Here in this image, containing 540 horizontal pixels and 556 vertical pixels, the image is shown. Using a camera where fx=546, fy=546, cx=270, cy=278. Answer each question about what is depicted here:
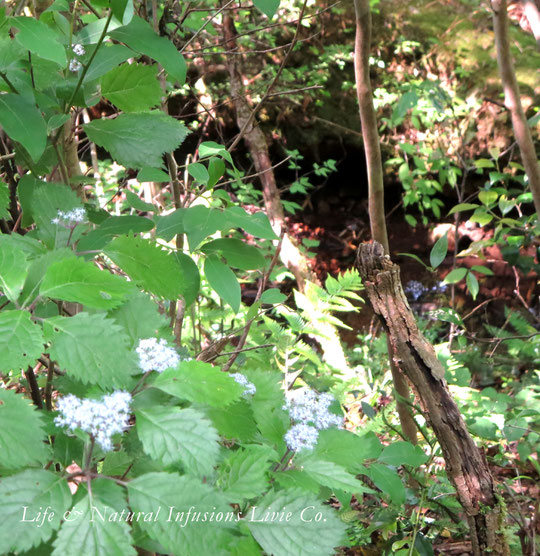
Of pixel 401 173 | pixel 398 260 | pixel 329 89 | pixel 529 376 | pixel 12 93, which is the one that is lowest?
pixel 529 376

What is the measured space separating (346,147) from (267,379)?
5792 mm

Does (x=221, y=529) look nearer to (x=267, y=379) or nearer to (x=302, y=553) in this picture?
(x=302, y=553)

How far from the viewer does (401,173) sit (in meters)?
5.24

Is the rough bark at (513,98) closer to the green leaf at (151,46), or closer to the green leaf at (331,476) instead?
the green leaf at (151,46)

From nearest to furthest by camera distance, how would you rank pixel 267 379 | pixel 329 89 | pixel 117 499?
pixel 117 499, pixel 267 379, pixel 329 89

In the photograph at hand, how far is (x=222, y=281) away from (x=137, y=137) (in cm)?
30

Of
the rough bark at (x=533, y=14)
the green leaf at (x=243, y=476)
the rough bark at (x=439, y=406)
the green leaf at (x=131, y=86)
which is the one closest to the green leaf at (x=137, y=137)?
the green leaf at (x=131, y=86)

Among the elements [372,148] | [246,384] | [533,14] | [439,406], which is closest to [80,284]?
[246,384]

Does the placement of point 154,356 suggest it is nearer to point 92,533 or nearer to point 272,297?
point 92,533

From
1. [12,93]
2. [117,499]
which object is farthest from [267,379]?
[12,93]

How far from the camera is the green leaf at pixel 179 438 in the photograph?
1.75 ft

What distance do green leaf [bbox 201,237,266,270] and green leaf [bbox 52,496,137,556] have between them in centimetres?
62

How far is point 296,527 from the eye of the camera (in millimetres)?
623

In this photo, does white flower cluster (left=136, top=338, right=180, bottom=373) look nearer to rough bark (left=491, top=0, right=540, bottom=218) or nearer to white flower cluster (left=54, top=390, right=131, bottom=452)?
white flower cluster (left=54, top=390, right=131, bottom=452)
